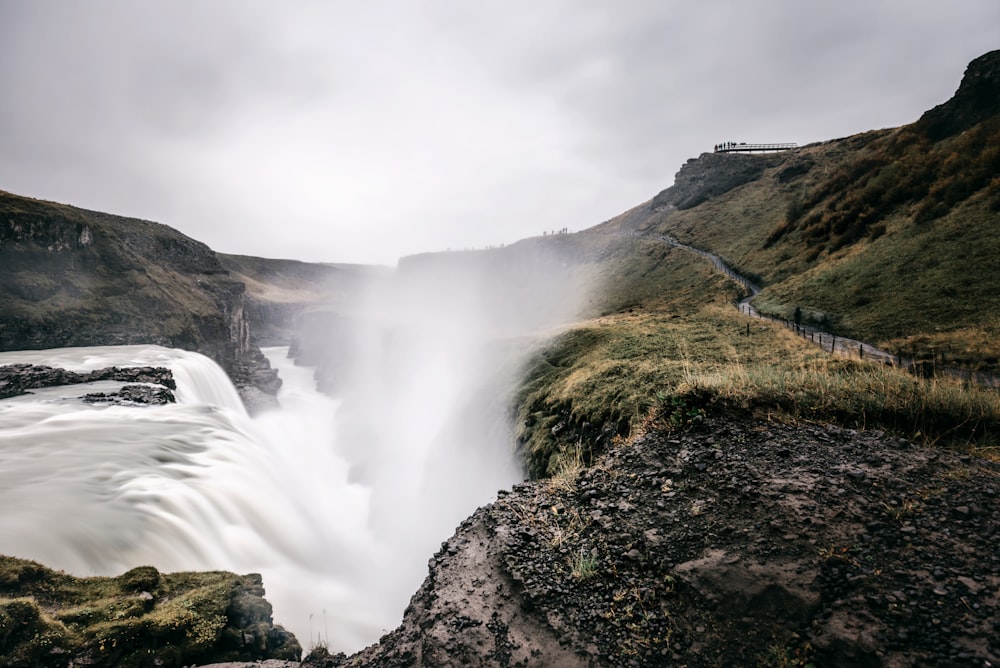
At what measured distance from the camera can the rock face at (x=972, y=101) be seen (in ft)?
98.4

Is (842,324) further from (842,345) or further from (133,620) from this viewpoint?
(133,620)

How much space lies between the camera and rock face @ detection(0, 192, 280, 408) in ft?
134

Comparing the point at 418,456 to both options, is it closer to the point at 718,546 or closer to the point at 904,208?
the point at 718,546

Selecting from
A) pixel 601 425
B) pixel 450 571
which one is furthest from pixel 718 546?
pixel 601 425

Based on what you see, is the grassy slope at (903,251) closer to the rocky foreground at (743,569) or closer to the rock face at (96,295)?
the rocky foreground at (743,569)

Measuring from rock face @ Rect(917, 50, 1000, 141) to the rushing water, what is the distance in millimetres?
44138

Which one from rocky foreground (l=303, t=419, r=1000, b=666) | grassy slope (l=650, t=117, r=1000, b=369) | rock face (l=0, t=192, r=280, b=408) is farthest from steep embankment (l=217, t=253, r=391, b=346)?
rocky foreground (l=303, t=419, r=1000, b=666)

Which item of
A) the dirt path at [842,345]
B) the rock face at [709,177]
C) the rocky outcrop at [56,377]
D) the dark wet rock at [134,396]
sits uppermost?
the rock face at [709,177]

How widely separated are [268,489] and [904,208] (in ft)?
138

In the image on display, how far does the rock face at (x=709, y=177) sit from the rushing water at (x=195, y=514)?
3037 inches

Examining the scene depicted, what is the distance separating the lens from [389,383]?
207ft

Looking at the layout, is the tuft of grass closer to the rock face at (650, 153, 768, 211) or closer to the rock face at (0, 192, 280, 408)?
the rock face at (0, 192, 280, 408)

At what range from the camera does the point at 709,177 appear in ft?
255

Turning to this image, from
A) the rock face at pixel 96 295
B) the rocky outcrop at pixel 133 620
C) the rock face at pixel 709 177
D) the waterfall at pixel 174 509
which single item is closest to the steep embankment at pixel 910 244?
the rocky outcrop at pixel 133 620
